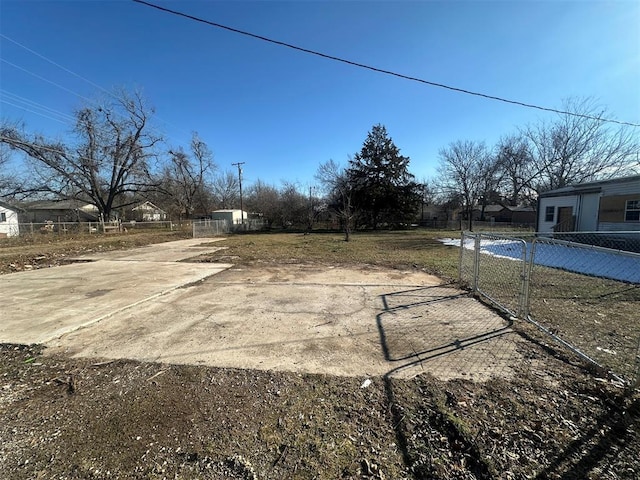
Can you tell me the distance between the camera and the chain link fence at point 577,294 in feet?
10.9

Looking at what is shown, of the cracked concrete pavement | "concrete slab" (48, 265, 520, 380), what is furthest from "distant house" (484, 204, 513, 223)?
"concrete slab" (48, 265, 520, 380)

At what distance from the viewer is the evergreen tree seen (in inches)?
1312

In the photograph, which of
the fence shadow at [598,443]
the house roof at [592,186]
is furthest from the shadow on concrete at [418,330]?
the house roof at [592,186]

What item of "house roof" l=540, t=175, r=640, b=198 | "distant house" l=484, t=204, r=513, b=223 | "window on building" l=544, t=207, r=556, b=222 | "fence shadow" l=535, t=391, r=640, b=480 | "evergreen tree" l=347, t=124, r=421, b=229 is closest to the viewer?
"fence shadow" l=535, t=391, r=640, b=480

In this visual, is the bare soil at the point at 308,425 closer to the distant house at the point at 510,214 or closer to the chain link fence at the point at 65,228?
the chain link fence at the point at 65,228

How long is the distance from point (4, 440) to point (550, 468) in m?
3.70

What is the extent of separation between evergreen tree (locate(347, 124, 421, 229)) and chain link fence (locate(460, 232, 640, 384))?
79.0ft

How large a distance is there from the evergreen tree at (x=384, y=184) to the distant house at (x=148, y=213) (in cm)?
3229

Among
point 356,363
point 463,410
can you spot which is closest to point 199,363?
point 356,363

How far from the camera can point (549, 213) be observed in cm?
1800

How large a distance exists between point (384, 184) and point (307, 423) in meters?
32.8

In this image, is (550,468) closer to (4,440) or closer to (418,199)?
(4,440)

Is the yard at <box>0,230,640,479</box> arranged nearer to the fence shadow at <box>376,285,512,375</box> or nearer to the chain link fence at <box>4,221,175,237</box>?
the fence shadow at <box>376,285,512,375</box>

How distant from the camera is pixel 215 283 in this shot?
6957 mm
